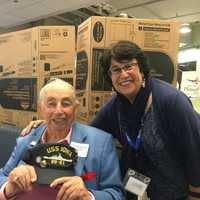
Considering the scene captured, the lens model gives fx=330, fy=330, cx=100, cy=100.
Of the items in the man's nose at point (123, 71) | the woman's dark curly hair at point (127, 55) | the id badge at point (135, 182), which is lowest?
the id badge at point (135, 182)

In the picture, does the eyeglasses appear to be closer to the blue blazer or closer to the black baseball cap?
the blue blazer

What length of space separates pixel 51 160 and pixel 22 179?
0.15m

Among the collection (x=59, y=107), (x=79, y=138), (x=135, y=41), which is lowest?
(x=79, y=138)

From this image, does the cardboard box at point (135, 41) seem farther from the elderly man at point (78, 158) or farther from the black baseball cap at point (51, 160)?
the black baseball cap at point (51, 160)

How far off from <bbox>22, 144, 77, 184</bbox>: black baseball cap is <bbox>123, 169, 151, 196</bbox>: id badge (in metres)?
0.33

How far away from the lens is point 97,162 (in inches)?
59.4

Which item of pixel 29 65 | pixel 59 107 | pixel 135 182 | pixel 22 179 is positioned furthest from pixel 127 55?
pixel 29 65

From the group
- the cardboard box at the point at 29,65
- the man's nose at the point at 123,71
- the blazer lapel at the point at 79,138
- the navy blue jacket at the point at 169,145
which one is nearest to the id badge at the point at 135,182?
the navy blue jacket at the point at 169,145

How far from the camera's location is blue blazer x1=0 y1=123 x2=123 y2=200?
4.82ft

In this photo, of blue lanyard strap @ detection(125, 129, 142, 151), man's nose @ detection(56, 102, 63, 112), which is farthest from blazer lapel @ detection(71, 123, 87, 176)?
blue lanyard strap @ detection(125, 129, 142, 151)

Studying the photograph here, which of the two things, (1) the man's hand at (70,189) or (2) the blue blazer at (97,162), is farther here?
(2) the blue blazer at (97,162)

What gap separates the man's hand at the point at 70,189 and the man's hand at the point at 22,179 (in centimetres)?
9

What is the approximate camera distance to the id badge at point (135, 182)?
1598mm

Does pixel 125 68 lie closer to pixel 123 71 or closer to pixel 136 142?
pixel 123 71
